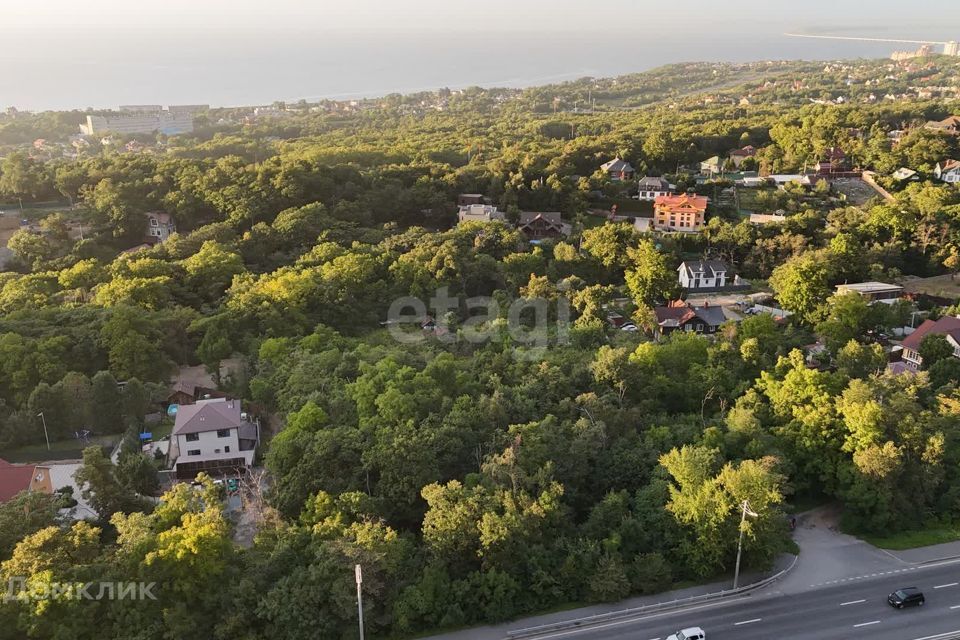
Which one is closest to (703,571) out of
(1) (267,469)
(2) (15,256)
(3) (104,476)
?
(1) (267,469)

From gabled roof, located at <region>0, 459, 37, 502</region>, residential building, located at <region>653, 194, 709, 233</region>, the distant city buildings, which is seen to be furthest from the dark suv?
the distant city buildings

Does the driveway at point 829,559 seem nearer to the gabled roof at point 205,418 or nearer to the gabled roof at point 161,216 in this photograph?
the gabled roof at point 205,418

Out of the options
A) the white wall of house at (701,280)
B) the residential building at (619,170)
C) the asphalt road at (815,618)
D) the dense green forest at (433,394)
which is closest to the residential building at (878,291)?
the dense green forest at (433,394)

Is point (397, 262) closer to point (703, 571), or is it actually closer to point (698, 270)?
point (698, 270)

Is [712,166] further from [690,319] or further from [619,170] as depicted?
[690,319]

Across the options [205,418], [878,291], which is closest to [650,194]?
[878,291]

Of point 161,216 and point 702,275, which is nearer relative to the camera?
point 702,275

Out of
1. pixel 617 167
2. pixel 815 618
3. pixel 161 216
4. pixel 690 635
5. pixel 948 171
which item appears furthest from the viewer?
pixel 617 167
